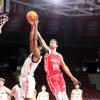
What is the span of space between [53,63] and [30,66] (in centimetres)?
82

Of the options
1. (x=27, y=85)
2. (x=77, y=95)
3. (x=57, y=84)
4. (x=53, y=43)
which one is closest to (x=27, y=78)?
(x=27, y=85)

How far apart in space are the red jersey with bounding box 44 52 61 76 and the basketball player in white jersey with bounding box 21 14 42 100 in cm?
68

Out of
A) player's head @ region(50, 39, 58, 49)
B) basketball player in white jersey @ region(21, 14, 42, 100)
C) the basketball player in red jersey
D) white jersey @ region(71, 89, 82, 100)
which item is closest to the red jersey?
the basketball player in red jersey

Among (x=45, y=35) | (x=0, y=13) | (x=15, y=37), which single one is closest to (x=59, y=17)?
(x=45, y=35)

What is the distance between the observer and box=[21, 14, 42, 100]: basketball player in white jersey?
4968mm

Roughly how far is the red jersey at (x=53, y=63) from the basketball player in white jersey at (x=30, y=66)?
2.24ft

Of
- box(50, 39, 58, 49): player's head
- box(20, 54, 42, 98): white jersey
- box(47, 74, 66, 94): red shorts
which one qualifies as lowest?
box(47, 74, 66, 94): red shorts

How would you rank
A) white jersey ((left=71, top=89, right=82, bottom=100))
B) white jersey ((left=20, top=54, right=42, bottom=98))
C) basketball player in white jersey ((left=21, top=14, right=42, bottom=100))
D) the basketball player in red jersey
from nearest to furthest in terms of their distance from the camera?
basketball player in white jersey ((left=21, top=14, right=42, bottom=100)) < white jersey ((left=20, top=54, right=42, bottom=98)) < the basketball player in red jersey < white jersey ((left=71, top=89, right=82, bottom=100))

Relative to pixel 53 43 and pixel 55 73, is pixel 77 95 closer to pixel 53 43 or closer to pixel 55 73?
pixel 55 73

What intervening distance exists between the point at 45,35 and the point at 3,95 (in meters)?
12.6

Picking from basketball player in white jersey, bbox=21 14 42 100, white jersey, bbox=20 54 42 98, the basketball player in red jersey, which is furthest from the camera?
the basketball player in red jersey

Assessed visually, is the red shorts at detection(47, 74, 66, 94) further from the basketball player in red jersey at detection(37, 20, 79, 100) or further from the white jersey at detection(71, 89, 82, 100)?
the white jersey at detection(71, 89, 82, 100)

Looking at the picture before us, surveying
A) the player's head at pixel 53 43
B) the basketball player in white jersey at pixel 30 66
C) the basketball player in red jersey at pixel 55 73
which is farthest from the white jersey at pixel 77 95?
the basketball player in white jersey at pixel 30 66

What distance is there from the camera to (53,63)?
233 inches
